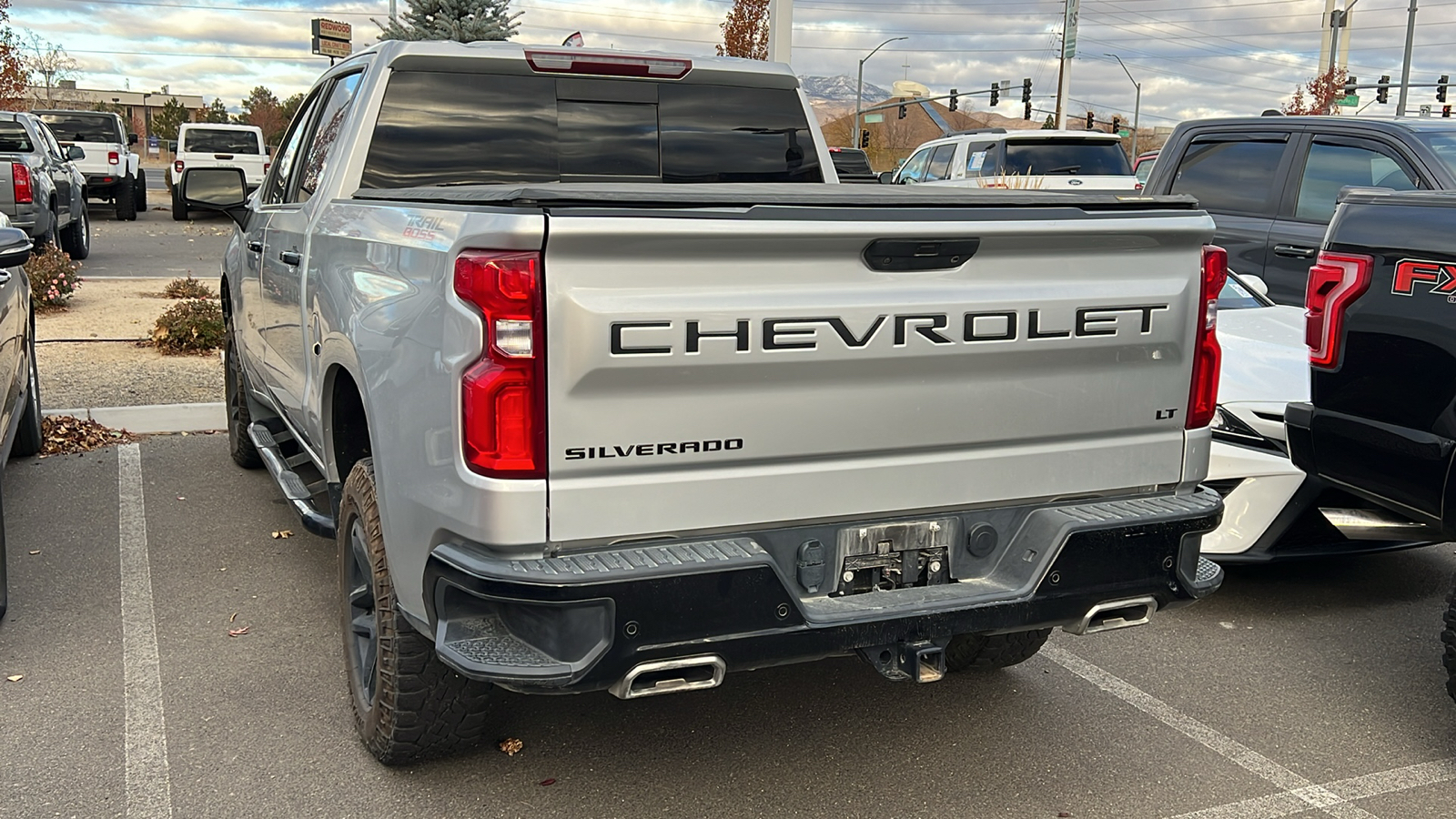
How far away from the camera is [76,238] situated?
1645 cm

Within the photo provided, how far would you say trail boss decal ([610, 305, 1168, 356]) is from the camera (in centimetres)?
263

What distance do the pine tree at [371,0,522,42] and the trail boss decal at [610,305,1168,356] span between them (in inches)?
984

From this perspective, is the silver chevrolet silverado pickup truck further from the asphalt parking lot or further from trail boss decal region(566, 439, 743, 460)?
the asphalt parking lot

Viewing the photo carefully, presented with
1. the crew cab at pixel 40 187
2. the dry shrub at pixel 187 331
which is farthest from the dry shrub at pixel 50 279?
the dry shrub at pixel 187 331

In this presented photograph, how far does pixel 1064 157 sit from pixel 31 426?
11.4 meters

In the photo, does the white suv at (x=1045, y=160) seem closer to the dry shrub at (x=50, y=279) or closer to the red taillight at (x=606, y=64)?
the dry shrub at (x=50, y=279)

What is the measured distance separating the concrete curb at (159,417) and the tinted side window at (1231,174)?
6.31m

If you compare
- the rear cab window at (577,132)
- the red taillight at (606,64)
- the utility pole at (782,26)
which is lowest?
the rear cab window at (577,132)

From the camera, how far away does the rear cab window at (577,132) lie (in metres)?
4.39

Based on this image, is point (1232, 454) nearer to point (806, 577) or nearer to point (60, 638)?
point (806, 577)

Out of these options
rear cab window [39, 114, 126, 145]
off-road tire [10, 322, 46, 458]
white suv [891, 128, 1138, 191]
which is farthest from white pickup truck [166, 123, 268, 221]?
off-road tire [10, 322, 46, 458]

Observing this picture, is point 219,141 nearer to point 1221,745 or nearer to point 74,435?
point 74,435

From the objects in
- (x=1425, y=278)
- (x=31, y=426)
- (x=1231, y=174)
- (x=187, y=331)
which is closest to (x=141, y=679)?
(x=31, y=426)

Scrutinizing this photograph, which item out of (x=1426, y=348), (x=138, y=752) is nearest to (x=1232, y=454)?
(x=1426, y=348)
